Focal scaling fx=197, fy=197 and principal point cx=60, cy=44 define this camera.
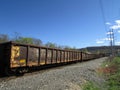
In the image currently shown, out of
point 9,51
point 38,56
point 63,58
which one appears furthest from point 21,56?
point 63,58

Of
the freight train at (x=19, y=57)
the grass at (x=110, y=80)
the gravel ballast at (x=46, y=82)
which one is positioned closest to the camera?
the gravel ballast at (x=46, y=82)

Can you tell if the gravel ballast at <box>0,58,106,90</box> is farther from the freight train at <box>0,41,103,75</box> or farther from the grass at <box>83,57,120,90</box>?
the freight train at <box>0,41,103,75</box>

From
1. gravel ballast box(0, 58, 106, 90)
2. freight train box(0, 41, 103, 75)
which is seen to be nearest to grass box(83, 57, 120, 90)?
gravel ballast box(0, 58, 106, 90)

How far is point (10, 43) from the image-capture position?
12375 millimetres

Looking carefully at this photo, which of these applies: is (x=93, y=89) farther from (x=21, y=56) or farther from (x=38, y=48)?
(x=38, y=48)

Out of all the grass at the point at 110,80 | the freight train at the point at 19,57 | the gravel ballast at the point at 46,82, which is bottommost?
the grass at the point at 110,80

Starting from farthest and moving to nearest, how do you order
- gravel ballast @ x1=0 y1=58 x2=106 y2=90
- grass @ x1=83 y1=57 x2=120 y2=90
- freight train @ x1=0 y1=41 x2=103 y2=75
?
freight train @ x1=0 y1=41 x2=103 y2=75, grass @ x1=83 y1=57 x2=120 y2=90, gravel ballast @ x1=0 y1=58 x2=106 y2=90

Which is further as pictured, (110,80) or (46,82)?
(110,80)

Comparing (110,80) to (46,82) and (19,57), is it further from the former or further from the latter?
(19,57)

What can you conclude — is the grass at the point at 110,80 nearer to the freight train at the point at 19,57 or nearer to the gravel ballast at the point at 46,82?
the gravel ballast at the point at 46,82

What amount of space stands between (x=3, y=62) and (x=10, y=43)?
137 centimetres

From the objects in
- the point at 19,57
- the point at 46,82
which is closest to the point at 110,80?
the point at 46,82

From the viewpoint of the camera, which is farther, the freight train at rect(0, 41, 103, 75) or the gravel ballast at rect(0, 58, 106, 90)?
the freight train at rect(0, 41, 103, 75)

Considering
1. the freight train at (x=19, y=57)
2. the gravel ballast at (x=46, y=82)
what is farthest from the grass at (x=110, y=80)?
the freight train at (x=19, y=57)
